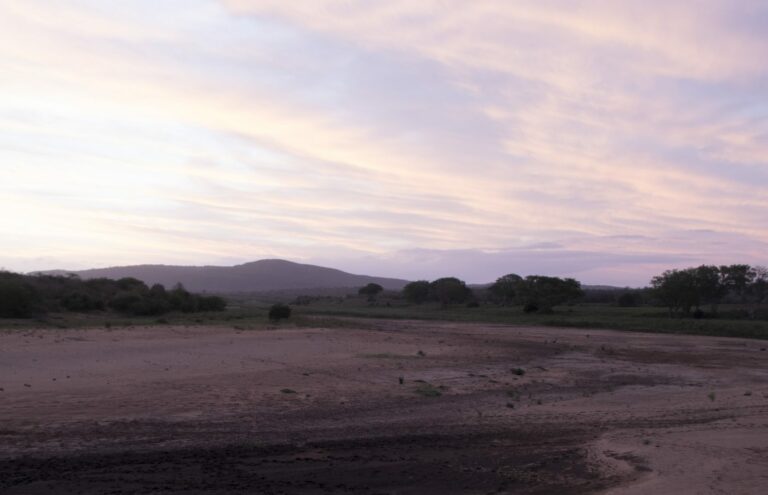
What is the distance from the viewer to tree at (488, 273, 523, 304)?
9356cm

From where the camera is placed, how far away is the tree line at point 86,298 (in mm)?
36906

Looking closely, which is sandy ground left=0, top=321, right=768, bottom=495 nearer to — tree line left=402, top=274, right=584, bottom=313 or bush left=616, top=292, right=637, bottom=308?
tree line left=402, top=274, right=584, bottom=313

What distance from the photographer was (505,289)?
316ft

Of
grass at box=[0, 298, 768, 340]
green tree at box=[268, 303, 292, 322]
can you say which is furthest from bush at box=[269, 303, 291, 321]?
grass at box=[0, 298, 768, 340]

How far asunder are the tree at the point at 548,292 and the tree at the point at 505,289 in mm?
15599

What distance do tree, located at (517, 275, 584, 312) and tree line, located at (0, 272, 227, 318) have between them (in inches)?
1287

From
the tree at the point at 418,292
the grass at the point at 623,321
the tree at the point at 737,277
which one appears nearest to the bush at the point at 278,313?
the grass at the point at 623,321

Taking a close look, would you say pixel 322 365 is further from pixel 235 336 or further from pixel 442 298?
pixel 442 298

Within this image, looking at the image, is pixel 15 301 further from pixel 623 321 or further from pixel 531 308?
pixel 531 308

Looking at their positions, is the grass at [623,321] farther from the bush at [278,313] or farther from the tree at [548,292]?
the bush at [278,313]

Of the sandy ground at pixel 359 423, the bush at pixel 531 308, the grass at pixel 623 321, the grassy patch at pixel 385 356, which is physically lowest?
the sandy ground at pixel 359 423

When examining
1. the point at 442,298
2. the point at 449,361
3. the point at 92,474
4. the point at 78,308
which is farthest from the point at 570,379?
the point at 442,298

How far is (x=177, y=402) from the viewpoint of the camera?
46.3 ft

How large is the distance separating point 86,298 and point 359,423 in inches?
1459
